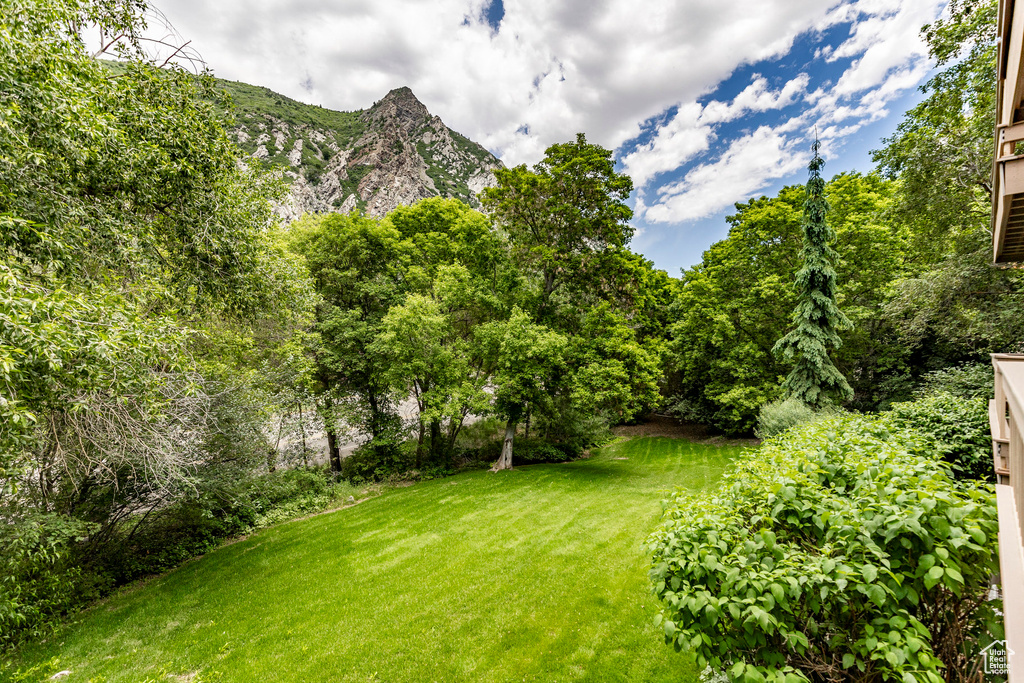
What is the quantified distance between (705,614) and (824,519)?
1.21 meters

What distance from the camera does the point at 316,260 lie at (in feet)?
50.6

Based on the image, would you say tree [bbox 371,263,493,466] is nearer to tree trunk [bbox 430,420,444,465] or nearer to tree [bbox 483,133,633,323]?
tree trunk [bbox 430,420,444,465]

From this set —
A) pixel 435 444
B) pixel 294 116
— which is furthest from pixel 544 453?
pixel 294 116

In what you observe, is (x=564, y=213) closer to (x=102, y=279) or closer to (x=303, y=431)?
(x=303, y=431)

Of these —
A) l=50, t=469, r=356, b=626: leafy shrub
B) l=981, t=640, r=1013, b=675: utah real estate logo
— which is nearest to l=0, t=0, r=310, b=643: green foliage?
l=50, t=469, r=356, b=626: leafy shrub

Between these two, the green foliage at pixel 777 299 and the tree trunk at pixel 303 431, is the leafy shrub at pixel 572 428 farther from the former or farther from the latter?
the tree trunk at pixel 303 431

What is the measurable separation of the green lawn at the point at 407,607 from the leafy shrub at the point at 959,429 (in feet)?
17.2

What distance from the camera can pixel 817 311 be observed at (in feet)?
47.5

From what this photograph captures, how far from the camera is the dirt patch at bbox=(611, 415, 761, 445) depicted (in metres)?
20.7

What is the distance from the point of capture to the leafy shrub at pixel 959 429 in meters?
5.71

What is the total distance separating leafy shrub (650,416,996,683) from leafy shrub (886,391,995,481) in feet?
13.8

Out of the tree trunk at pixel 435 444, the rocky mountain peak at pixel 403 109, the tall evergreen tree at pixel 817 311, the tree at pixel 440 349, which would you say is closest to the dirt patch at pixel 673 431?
the tall evergreen tree at pixel 817 311

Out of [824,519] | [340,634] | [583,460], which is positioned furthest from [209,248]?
[583,460]

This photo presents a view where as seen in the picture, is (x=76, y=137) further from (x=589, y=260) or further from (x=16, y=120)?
(x=589, y=260)
